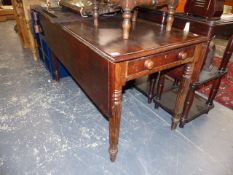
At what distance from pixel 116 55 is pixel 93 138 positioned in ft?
2.98

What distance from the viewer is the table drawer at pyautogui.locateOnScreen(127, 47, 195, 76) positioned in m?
0.97

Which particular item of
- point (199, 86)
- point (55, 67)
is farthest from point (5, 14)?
point (199, 86)

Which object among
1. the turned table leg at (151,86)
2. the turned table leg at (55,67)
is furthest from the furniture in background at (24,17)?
the turned table leg at (151,86)

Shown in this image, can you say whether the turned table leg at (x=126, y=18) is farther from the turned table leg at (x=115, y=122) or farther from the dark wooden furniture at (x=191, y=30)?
the dark wooden furniture at (x=191, y=30)

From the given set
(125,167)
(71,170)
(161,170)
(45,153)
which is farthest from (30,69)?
(161,170)

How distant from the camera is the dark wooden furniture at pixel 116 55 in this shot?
0.93 metres

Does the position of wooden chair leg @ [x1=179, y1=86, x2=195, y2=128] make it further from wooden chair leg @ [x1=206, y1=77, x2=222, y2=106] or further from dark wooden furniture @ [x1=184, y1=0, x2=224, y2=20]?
dark wooden furniture @ [x1=184, y1=0, x2=224, y2=20]

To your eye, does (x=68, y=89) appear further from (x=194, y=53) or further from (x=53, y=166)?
(x=194, y=53)

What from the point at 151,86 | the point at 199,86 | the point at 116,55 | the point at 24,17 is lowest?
the point at 151,86

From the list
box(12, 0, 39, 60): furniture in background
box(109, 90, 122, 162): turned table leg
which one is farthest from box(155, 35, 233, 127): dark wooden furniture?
box(12, 0, 39, 60): furniture in background

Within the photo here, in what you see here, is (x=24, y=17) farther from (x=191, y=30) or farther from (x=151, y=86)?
(x=191, y=30)

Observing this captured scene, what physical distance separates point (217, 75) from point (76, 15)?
130 cm

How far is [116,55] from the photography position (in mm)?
863

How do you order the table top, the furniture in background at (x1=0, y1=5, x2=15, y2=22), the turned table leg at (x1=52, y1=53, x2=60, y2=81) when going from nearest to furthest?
the table top
the turned table leg at (x1=52, y1=53, x2=60, y2=81)
the furniture in background at (x1=0, y1=5, x2=15, y2=22)
